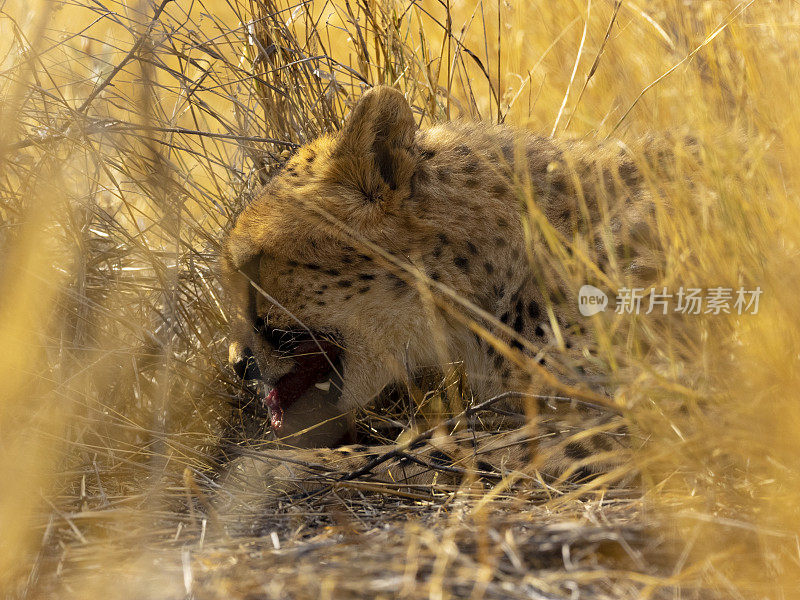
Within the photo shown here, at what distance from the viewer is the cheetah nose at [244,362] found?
270cm

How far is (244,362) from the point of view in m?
2.71

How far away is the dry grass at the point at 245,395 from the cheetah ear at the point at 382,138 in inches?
23.2

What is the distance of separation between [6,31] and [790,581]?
319 cm

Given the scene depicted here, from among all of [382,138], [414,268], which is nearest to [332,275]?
[414,268]

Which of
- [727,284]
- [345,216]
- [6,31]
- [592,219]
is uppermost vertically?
[6,31]

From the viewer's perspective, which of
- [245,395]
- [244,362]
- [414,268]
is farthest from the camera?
[245,395]

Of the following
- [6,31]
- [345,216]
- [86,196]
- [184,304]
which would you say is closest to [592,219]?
[345,216]

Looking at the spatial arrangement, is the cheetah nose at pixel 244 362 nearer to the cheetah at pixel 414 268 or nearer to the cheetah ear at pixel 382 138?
the cheetah at pixel 414 268

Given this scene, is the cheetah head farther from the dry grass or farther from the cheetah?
the dry grass

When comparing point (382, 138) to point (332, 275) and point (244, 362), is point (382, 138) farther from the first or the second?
point (244, 362)

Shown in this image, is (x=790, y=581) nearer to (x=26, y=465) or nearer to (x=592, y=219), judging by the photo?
(x=592, y=219)

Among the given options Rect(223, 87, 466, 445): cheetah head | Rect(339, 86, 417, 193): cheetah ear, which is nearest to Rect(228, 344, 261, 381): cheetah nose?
Rect(223, 87, 466, 445): cheetah head

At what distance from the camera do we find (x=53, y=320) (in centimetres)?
275

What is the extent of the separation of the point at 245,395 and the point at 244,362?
388 millimetres
